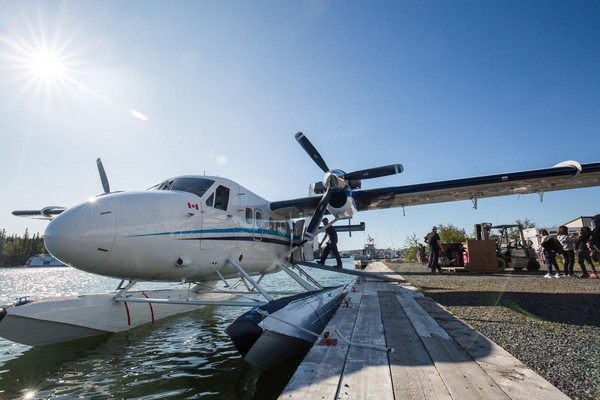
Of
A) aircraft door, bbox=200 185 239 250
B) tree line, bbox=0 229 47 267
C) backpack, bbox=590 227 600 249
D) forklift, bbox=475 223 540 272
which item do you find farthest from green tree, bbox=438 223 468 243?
tree line, bbox=0 229 47 267

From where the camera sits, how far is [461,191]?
37.3ft

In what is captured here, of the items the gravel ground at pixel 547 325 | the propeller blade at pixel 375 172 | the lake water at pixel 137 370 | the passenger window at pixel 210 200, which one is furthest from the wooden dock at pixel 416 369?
the propeller blade at pixel 375 172

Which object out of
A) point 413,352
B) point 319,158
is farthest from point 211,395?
point 319,158

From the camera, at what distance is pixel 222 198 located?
295 inches

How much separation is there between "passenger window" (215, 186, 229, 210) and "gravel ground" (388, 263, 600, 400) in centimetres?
540

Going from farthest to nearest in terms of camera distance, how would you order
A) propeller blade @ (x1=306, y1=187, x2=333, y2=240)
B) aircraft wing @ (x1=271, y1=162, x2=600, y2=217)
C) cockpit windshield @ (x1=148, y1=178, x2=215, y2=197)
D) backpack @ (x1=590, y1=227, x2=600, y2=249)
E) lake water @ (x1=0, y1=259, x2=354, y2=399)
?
backpack @ (x1=590, y1=227, x2=600, y2=249), aircraft wing @ (x1=271, y1=162, x2=600, y2=217), propeller blade @ (x1=306, y1=187, x2=333, y2=240), cockpit windshield @ (x1=148, y1=178, x2=215, y2=197), lake water @ (x1=0, y1=259, x2=354, y2=399)

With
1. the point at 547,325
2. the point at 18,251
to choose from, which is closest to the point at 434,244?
the point at 547,325

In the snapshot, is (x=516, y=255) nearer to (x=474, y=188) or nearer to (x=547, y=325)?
(x=474, y=188)

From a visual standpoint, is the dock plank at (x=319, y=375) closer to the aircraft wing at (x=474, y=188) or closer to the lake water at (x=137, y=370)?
the lake water at (x=137, y=370)

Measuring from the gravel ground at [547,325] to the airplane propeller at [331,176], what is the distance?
3827 mm

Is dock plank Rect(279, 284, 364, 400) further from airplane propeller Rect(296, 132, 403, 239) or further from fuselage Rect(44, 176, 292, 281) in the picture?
airplane propeller Rect(296, 132, 403, 239)

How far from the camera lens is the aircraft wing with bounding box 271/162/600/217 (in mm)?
9766

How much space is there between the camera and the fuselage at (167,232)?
501cm

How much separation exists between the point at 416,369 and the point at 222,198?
5.61 metres
